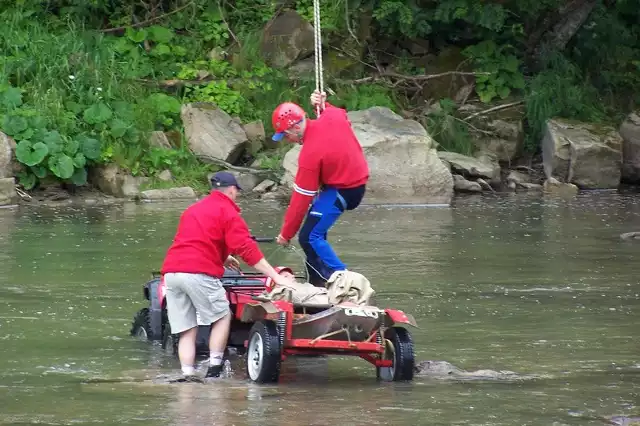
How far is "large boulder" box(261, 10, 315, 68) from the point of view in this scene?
23.3 m

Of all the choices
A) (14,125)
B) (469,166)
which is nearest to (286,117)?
(14,125)

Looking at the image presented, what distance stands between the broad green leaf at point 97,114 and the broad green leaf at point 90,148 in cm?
62

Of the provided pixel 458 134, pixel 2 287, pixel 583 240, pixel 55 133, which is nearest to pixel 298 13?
pixel 458 134

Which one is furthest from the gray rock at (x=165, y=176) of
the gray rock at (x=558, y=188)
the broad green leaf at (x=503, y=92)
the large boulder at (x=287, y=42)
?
the broad green leaf at (x=503, y=92)

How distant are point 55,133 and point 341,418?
1312cm

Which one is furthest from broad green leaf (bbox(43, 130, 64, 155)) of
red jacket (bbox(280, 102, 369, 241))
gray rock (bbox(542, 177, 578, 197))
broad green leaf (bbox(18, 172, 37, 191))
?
red jacket (bbox(280, 102, 369, 241))

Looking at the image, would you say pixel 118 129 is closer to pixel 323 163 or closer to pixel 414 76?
pixel 414 76

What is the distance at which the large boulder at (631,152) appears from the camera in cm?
2295

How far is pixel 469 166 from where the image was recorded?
21703mm

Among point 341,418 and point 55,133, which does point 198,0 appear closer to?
point 55,133

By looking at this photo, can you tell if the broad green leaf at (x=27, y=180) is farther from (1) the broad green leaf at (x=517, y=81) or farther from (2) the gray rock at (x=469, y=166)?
(1) the broad green leaf at (x=517, y=81)

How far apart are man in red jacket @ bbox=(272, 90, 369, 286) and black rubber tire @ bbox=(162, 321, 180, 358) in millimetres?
948

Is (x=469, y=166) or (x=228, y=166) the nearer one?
(x=228, y=166)

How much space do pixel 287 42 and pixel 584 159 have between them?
5.23 meters
